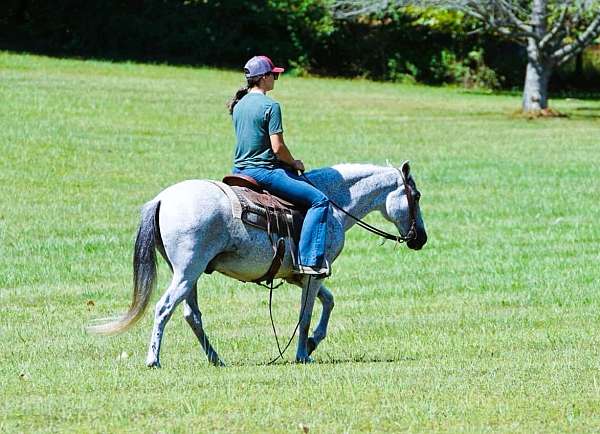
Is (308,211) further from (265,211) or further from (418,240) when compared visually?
(418,240)

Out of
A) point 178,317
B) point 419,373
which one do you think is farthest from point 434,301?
point 419,373

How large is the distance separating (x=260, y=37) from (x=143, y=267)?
42373 millimetres

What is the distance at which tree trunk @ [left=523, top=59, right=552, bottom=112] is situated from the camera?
38.5 m

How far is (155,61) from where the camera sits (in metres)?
49.6

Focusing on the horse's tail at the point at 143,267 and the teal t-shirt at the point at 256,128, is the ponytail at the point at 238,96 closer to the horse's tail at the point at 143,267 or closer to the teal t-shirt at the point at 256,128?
the teal t-shirt at the point at 256,128

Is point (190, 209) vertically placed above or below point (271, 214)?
above

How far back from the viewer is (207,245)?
10.1 m

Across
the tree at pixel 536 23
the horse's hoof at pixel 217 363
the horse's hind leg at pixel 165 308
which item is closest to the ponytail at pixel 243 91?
the horse's hind leg at pixel 165 308

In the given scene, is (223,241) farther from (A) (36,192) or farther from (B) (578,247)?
(A) (36,192)

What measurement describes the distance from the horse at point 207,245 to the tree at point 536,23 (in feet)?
83.1

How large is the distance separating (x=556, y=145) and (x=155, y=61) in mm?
21833

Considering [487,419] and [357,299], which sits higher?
[487,419]

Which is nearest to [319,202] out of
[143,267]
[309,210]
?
[309,210]

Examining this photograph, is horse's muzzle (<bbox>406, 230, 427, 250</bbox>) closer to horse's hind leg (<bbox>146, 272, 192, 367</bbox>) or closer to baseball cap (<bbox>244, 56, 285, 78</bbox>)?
baseball cap (<bbox>244, 56, 285, 78</bbox>)
